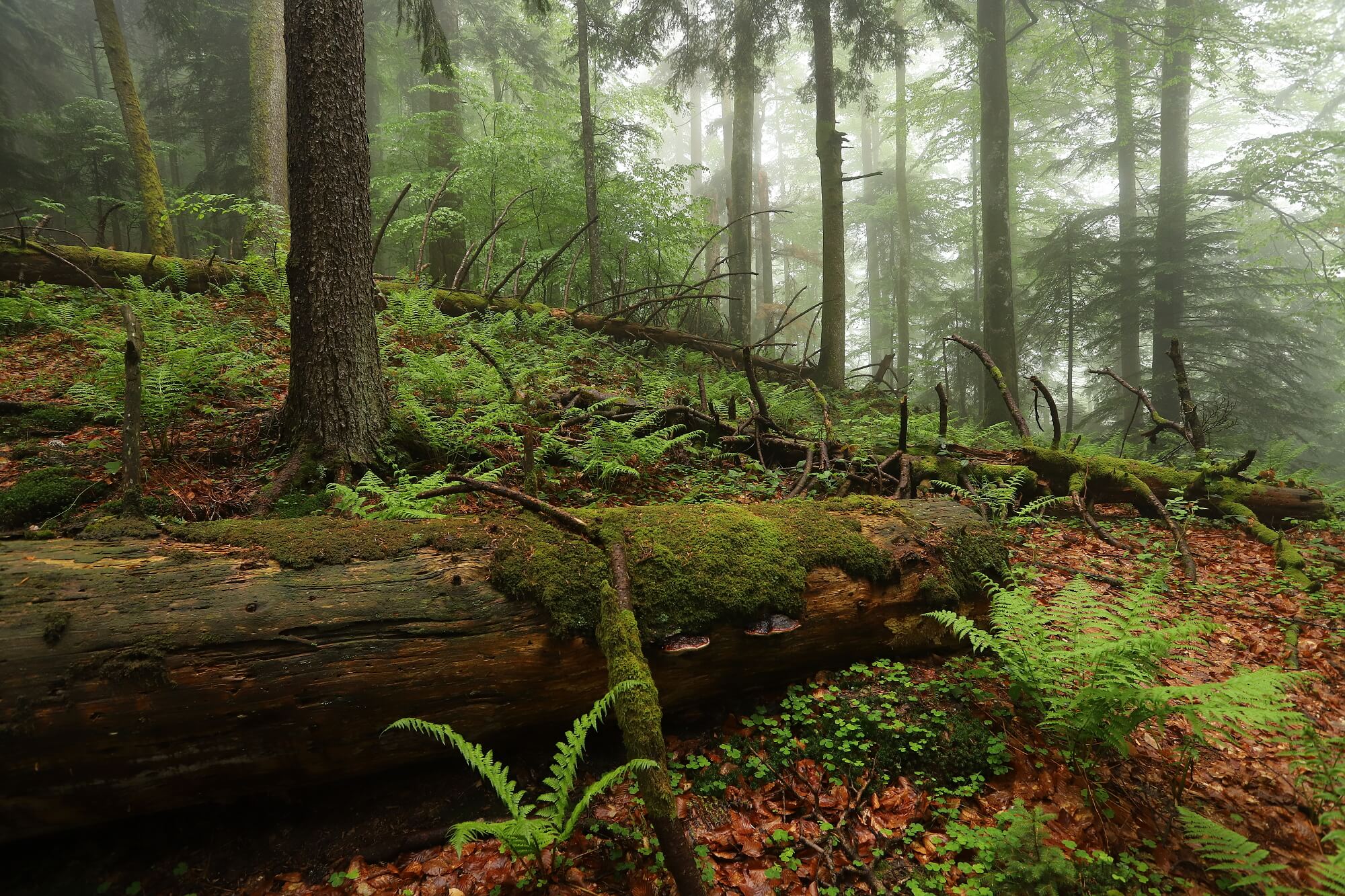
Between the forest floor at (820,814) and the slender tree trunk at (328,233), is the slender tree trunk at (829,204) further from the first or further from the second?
the forest floor at (820,814)

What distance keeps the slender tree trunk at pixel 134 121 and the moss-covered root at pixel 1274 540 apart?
16.2 m

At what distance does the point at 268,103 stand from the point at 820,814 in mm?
15461

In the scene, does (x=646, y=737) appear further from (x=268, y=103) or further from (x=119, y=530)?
(x=268, y=103)

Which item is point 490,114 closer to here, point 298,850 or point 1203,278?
point 298,850

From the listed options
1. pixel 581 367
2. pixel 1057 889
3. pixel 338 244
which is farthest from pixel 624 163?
pixel 1057 889

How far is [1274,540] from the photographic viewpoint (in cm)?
507

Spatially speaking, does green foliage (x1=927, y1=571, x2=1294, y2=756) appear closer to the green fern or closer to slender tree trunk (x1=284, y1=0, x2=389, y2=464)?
the green fern

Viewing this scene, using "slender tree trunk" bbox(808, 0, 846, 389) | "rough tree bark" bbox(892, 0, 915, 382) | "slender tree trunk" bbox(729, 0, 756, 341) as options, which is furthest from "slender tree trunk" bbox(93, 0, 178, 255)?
"rough tree bark" bbox(892, 0, 915, 382)

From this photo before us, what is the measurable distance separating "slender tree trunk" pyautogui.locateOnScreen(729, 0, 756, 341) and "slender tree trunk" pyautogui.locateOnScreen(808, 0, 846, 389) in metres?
1.90

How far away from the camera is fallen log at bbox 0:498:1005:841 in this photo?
1.92 m

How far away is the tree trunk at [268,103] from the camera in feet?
35.8

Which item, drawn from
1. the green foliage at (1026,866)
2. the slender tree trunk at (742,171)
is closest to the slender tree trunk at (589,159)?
the slender tree trunk at (742,171)

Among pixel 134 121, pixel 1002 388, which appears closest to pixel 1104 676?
pixel 1002 388

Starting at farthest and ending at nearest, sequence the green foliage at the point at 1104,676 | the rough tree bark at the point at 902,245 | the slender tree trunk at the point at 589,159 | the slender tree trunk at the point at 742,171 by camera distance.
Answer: the rough tree bark at the point at 902,245, the slender tree trunk at the point at 742,171, the slender tree trunk at the point at 589,159, the green foliage at the point at 1104,676
